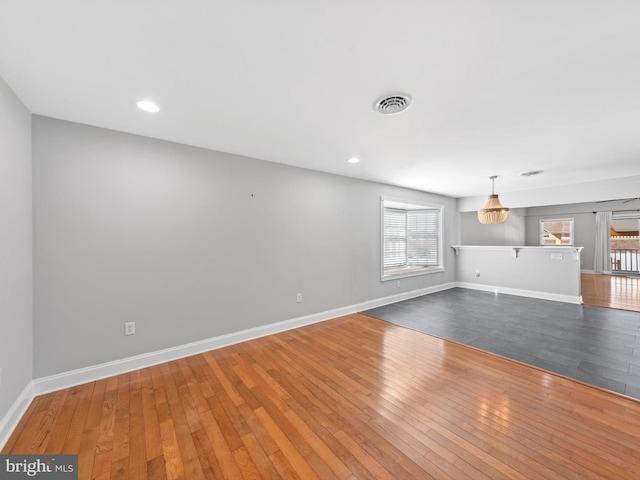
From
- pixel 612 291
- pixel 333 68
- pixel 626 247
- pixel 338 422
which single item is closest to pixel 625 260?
pixel 626 247

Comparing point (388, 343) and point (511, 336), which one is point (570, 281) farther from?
point (388, 343)

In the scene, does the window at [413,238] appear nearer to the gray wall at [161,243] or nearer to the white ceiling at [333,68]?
the gray wall at [161,243]

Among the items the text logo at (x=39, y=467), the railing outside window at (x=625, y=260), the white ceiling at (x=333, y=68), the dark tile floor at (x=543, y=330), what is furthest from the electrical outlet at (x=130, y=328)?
the railing outside window at (x=625, y=260)

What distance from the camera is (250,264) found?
3172 mm

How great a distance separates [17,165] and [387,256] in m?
5.26

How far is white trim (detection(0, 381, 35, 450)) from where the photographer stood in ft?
5.10

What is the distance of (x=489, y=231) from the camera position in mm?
7172

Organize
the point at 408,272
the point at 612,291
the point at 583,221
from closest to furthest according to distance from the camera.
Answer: the point at 408,272 → the point at 612,291 → the point at 583,221

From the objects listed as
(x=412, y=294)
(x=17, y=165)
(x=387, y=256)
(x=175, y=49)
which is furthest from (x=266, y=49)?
(x=412, y=294)

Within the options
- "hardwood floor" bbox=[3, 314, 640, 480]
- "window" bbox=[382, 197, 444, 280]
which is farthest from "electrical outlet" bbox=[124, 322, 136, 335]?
"window" bbox=[382, 197, 444, 280]

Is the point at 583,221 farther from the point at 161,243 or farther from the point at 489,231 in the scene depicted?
the point at 161,243

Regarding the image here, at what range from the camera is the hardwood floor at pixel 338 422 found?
1373mm

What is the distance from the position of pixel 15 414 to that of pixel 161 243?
1549 millimetres

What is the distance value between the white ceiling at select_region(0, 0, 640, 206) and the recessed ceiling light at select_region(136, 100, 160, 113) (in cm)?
6
